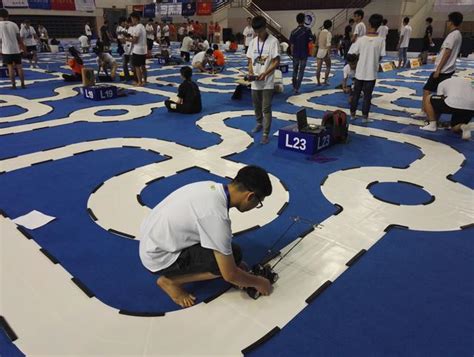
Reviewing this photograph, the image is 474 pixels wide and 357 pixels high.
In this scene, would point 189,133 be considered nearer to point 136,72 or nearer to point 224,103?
point 224,103

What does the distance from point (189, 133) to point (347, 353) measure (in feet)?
16.0

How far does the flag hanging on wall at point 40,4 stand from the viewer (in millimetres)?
22625

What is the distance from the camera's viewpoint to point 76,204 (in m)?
3.81

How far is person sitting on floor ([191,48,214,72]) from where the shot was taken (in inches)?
511

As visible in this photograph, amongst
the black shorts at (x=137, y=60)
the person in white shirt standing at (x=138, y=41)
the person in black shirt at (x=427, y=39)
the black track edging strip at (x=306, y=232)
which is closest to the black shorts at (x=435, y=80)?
the black track edging strip at (x=306, y=232)

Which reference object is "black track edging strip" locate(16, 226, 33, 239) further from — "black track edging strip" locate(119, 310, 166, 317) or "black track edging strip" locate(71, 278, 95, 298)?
"black track edging strip" locate(119, 310, 166, 317)

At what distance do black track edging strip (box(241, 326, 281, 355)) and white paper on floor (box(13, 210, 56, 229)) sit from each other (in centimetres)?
240

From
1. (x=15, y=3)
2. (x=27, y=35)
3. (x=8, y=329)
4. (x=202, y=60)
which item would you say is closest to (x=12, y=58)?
(x=27, y=35)

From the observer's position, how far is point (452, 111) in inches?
245

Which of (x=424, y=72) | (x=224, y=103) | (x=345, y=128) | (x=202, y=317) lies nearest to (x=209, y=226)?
(x=202, y=317)

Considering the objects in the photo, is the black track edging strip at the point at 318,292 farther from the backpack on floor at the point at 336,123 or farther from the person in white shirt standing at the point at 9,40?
the person in white shirt standing at the point at 9,40

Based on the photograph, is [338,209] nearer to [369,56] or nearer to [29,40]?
[369,56]

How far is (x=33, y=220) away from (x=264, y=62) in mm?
3877

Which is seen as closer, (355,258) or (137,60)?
(355,258)
